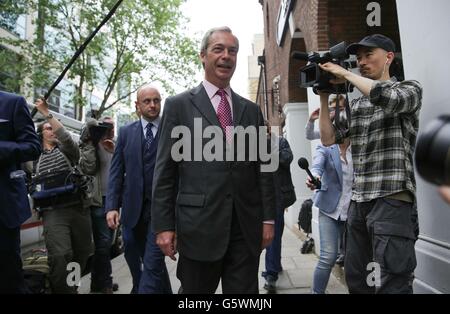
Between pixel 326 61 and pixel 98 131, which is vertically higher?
pixel 326 61

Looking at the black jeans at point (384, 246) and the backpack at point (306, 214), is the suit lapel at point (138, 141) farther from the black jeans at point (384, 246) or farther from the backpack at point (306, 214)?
the backpack at point (306, 214)

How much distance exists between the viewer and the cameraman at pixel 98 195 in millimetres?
4574

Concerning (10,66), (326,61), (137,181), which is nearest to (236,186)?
(326,61)

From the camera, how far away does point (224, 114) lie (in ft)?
8.01

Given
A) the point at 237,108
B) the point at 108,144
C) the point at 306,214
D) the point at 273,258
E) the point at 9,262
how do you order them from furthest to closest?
the point at 306,214, the point at 108,144, the point at 273,258, the point at 9,262, the point at 237,108

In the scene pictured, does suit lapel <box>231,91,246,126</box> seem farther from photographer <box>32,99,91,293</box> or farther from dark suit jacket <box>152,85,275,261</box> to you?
photographer <box>32,99,91,293</box>

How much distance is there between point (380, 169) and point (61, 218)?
123 inches

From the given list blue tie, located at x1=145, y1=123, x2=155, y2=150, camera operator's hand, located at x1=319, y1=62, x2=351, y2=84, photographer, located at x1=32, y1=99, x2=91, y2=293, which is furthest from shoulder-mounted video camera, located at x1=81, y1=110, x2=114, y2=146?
camera operator's hand, located at x1=319, y1=62, x2=351, y2=84

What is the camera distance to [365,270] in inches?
101

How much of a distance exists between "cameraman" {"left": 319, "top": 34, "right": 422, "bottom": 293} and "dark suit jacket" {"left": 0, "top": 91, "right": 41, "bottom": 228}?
2283 millimetres

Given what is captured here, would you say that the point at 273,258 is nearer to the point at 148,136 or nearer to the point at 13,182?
the point at 148,136
